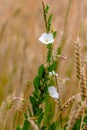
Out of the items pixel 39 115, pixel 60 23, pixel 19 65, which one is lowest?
pixel 39 115

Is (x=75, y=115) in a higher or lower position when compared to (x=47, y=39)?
lower

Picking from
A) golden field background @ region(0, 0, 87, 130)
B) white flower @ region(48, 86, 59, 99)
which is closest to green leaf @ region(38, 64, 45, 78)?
white flower @ region(48, 86, 59, 99)

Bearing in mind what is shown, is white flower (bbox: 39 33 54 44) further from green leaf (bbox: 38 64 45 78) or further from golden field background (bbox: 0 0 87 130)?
golden field background (bbox: 0 0 87 130)

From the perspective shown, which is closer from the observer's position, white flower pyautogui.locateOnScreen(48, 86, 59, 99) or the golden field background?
white flower pyautogui.locateOnScreen(48, 86, 59, 99)

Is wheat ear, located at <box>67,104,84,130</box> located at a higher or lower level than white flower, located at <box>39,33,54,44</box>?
lower

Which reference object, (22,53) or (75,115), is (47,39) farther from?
(22,53)

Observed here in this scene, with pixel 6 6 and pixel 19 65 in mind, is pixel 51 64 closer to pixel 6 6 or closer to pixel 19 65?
pixel 19 65

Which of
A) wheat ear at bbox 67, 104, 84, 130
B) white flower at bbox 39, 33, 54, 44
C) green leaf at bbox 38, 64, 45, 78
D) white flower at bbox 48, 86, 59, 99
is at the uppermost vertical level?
white flower at bbox 39, 33, 54, 44

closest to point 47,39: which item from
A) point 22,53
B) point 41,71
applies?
point 41,71

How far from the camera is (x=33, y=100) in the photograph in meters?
0.73

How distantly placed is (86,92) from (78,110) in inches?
1.1

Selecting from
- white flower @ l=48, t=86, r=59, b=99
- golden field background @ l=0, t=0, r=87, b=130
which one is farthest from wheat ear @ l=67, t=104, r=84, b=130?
golden field background @ l=0, t=0, r=87, b=130

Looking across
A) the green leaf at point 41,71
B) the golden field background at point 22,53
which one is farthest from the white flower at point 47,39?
the golden field background at point 22,53

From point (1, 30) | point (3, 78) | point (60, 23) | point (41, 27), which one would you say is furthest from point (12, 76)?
point (41, 27)
